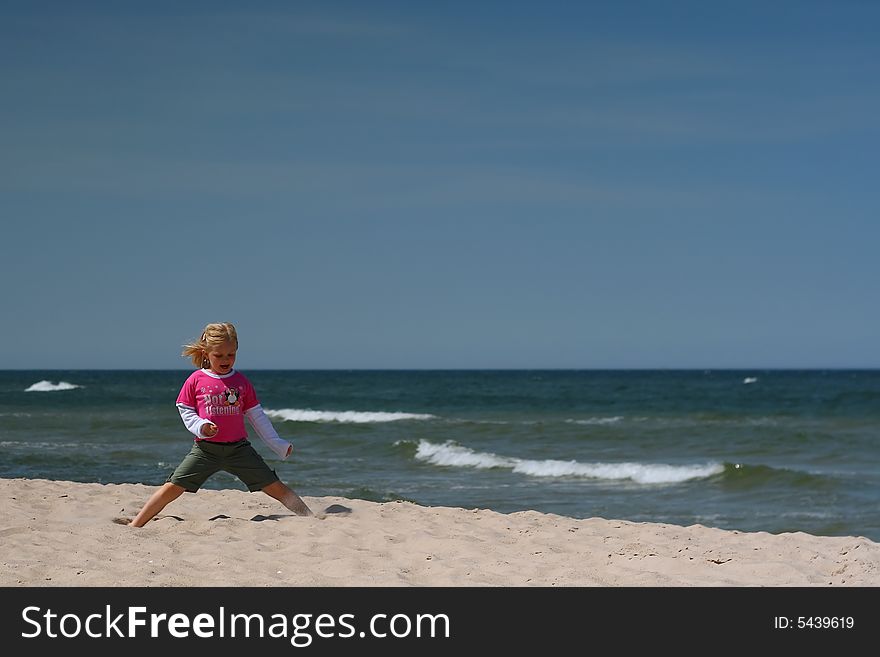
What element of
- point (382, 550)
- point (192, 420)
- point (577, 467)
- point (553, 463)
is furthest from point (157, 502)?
point (553, 463)

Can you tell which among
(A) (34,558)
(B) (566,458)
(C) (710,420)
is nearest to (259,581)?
(A) (34,558)

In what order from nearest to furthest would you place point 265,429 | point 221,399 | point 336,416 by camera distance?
point 221,399, point 265,429, point 336,416

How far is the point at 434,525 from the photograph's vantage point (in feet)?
25.8

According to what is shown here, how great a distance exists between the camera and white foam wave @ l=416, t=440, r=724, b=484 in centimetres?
1517

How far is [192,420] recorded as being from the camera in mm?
7258

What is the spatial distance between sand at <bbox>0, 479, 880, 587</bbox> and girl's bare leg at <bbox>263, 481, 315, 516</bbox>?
0.08m

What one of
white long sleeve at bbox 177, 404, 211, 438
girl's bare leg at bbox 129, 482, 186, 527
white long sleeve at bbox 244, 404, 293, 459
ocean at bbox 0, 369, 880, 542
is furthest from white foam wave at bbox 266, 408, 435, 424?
white long sleeve at bbox 177, 404, 211, 438

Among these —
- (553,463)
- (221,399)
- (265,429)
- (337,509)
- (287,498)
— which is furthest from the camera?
(553,463)

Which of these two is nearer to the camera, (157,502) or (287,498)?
(157,502)

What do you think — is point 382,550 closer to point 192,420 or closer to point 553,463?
point 192,420

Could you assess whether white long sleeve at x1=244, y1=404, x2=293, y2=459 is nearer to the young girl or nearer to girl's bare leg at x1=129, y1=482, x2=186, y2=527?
the young girl

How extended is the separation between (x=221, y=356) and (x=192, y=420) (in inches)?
20.2

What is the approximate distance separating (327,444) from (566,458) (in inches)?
187

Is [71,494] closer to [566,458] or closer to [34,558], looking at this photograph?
[34,558]
